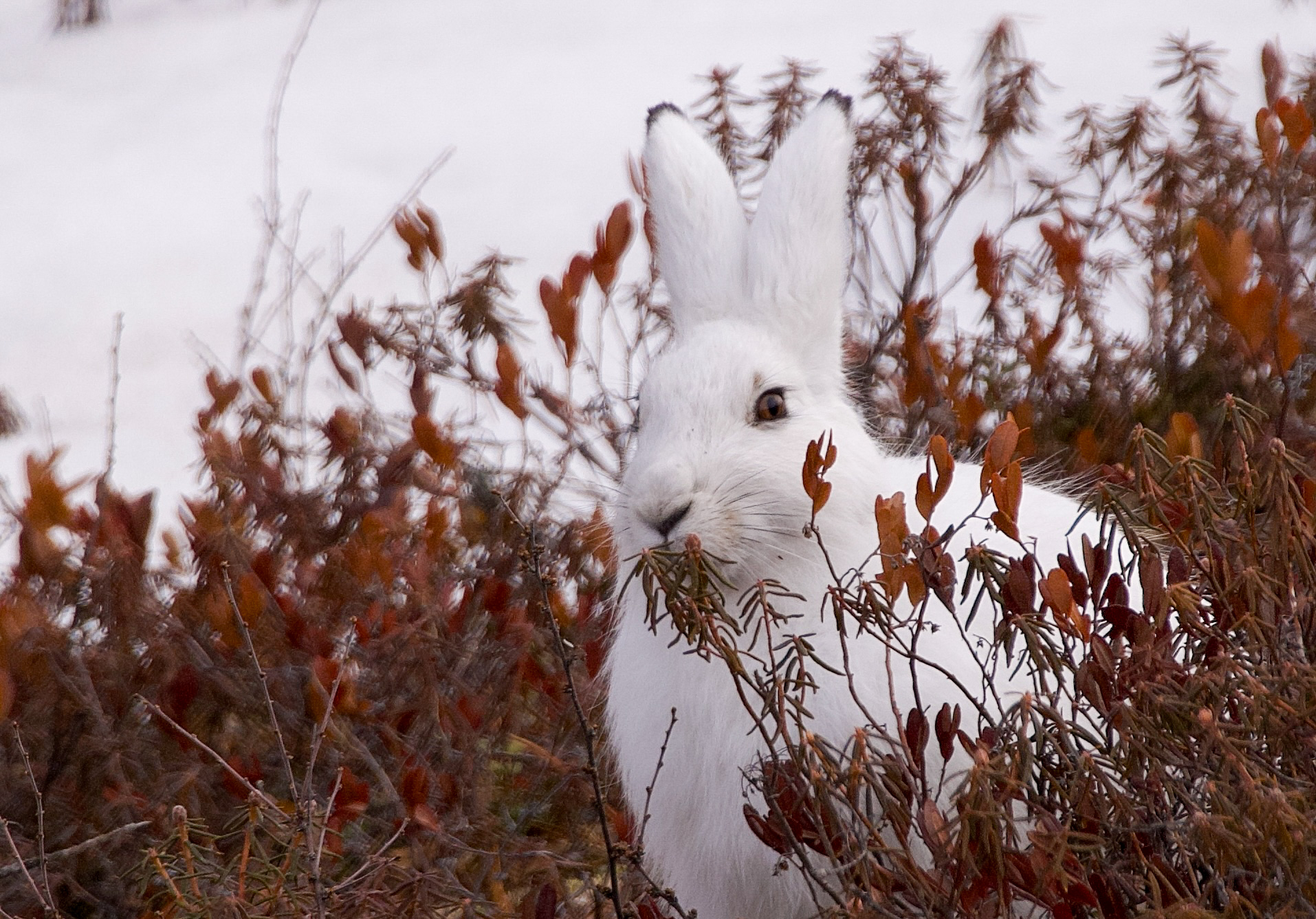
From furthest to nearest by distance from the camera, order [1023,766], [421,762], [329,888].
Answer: [421,762] → [329,888] → [1023,766]

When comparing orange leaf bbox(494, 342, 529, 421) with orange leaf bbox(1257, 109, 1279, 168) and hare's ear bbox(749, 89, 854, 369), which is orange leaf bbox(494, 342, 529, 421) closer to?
hare's ear bbox(749, 89, 854, 369)

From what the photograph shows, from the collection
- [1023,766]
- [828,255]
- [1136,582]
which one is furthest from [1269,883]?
[828,255]

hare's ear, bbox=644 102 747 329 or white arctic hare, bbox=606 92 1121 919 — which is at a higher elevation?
hare's ear, bbox=644 102 747 329

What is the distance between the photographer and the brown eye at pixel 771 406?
303 cm

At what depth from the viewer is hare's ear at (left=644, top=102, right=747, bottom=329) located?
3225mm

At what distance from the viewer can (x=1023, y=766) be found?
1.80 m

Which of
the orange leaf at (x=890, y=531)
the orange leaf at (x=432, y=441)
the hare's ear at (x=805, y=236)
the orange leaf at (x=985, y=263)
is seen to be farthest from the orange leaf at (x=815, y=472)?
the orange leaf at (x=985, y=263)

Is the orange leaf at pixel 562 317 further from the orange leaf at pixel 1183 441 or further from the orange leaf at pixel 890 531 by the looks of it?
the orange leaf at pixel 1183 441

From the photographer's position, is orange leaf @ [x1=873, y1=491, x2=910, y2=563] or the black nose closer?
orange leaf @ [x1=873, y1=491, x2=910, y2=563]

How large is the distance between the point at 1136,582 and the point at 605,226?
1612 mm

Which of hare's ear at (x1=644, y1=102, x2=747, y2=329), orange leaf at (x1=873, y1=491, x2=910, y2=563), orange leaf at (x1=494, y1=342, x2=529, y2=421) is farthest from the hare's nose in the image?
orange leaf at (x1=494, y1=342, x2=529, y2=421)

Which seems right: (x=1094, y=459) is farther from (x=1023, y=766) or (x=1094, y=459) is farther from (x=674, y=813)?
(x=1023, y=766)

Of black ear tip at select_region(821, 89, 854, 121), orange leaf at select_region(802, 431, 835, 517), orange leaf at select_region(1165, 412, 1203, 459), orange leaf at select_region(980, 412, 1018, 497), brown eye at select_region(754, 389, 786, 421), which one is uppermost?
black ear tip at select_region(821, 89, 854, 121)

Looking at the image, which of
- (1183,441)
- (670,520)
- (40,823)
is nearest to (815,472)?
(670,520)
